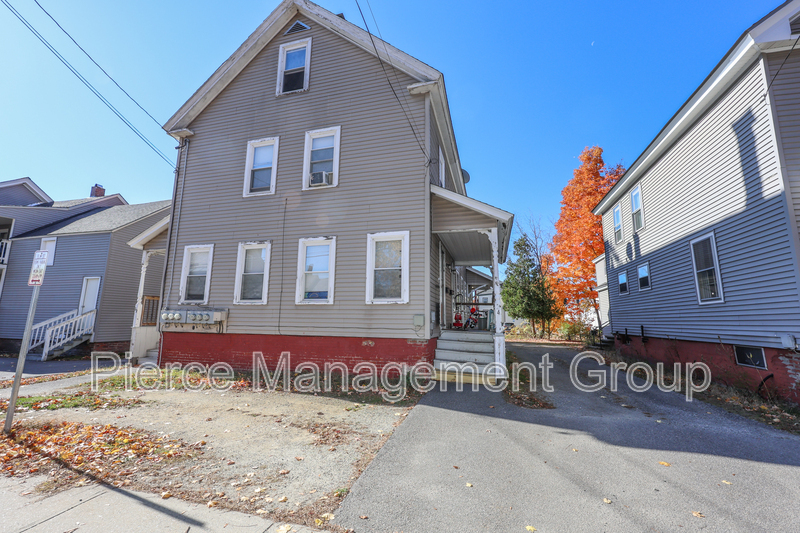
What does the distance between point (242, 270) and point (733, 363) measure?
12376mm

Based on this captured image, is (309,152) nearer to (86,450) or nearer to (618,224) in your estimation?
(86,450)

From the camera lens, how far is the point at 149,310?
15.4 meters

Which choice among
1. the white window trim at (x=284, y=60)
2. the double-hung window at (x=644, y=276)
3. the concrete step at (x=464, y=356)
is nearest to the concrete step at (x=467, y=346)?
the concrete step at (x=464, y=356)

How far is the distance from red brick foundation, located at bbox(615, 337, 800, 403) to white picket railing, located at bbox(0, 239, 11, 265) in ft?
94.8

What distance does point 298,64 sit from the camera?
423 inches

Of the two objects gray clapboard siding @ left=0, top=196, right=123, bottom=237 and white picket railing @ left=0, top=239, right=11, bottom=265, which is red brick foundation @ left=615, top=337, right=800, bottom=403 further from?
gray clapboard siding @ left=0, top=196, right=123, bottom=237

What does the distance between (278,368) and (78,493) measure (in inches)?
226

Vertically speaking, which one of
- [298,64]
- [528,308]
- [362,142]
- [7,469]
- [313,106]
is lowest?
[7,469]

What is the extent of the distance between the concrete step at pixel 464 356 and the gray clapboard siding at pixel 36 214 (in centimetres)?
2294

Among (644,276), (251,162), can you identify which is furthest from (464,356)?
(644,276)

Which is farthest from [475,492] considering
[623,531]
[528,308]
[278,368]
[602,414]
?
[528,308]

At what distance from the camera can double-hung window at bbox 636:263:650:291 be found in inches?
488

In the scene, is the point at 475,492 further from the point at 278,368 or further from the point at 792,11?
the point at 792,11

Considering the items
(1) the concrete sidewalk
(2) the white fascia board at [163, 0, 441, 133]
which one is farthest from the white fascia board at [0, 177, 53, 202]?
(1) the concrete sidewalk
